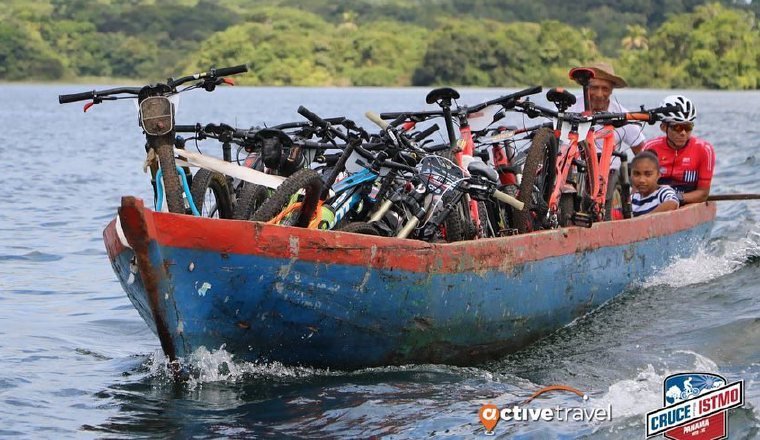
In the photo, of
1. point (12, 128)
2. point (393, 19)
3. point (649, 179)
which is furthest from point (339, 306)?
point (393, 19)

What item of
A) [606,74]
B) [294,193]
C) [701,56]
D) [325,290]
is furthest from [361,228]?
[701,56]

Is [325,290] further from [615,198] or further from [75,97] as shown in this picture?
[615,198]

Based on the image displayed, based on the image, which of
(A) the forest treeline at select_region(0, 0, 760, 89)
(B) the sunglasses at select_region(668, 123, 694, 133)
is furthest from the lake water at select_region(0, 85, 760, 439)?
(A) the forest treeline at select_region(0, 0, 760, 89)

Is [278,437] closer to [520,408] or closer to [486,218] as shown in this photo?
[520,408]

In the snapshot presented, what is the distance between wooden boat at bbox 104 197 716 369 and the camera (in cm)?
718

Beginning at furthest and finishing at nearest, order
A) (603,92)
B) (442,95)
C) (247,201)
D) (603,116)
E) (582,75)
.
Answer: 1. (603,92)
2. (582,75)
3. (603,116)
4. (442,95)
5. (247,201)

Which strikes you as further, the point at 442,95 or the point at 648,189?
the point at 648,189

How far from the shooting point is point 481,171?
29.0ft

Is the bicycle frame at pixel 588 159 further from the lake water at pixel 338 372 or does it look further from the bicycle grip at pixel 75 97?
the bicycle grip at pixel 75 97

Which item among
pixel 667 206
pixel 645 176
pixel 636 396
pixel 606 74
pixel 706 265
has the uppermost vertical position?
pixel 606 74

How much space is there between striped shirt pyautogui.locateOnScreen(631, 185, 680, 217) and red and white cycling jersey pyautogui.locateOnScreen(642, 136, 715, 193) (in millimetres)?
648

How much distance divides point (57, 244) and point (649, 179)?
6.61 meters

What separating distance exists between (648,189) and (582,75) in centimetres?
137

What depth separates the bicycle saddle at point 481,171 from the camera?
882 centimetres
